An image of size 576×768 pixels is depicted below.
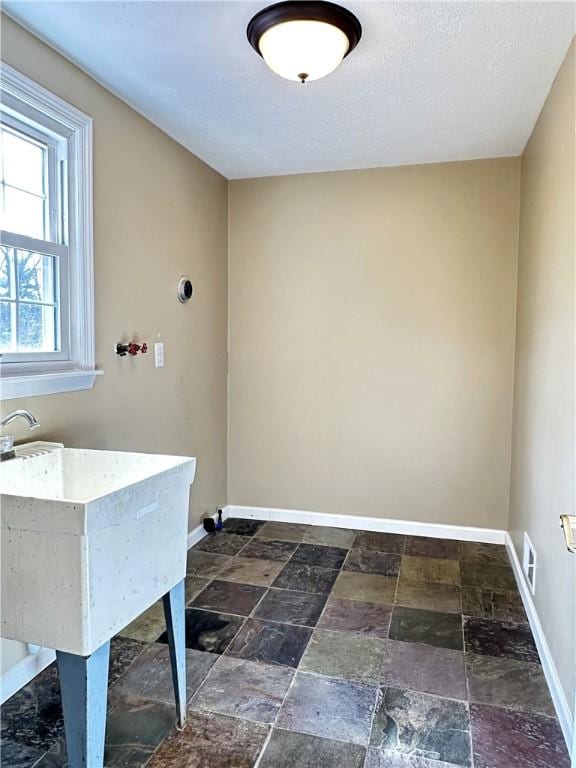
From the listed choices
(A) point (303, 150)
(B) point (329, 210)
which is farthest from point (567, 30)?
(B) point (329, 210)

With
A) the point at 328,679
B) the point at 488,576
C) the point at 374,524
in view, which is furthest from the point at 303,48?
the point at 374,524

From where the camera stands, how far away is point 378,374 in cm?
332

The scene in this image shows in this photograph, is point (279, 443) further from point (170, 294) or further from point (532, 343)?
point (532, 343)

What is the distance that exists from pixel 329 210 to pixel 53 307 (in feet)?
6.38

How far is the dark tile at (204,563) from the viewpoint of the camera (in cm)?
275

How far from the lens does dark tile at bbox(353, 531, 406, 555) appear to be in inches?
122

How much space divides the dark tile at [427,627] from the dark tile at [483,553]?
2.29ft

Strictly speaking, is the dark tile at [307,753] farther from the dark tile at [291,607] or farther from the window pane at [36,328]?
the window pane at [36,328]

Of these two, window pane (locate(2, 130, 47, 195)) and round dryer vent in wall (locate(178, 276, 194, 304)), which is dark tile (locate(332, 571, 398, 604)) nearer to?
round dryer vent in wall (locate(178, 276, 194, 304))

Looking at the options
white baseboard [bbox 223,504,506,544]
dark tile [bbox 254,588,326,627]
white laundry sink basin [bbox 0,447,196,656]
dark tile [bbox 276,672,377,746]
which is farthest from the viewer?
white baseboard [bbox 223,504,506,544]

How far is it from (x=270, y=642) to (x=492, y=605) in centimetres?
108

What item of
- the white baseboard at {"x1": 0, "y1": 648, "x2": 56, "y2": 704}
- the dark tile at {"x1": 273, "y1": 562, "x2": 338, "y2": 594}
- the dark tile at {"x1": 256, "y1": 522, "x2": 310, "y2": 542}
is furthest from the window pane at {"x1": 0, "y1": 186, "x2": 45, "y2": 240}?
the dark tile at {"x1": 256, "y1": 522, "x2": 310, "y2": 542}

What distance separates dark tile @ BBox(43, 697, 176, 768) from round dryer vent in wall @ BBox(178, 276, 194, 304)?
192cm

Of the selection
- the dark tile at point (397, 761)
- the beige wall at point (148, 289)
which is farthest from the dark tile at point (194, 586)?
the dark tile at point (397, 761)
